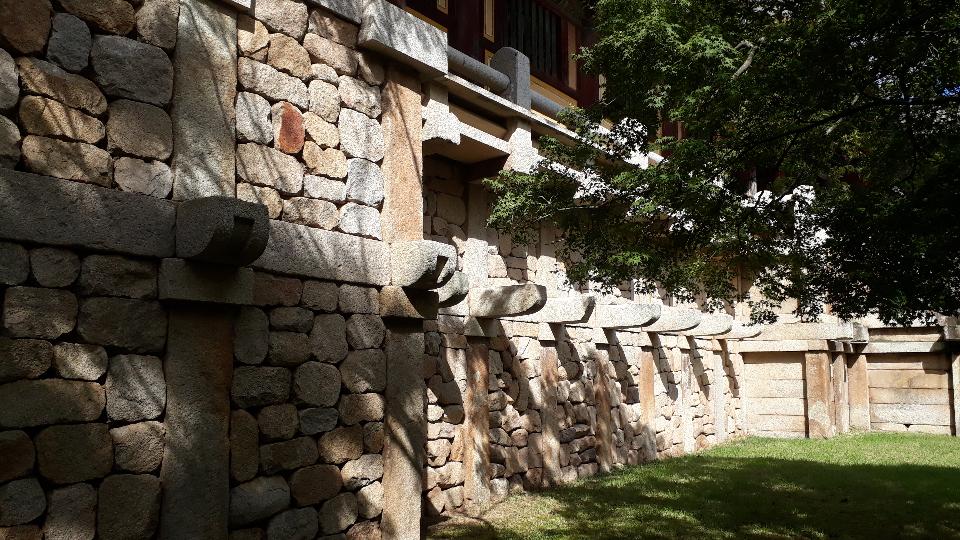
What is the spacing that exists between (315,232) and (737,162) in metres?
3.20

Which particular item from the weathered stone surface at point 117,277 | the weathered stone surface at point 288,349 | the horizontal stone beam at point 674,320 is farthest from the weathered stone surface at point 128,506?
the horizontal stone beam at point 674,320

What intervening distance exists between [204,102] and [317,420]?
1.95m

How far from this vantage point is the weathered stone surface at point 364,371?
5.04 m

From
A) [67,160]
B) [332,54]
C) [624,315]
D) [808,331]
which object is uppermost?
[332,54]

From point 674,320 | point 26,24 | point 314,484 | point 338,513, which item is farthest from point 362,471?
point 674,320

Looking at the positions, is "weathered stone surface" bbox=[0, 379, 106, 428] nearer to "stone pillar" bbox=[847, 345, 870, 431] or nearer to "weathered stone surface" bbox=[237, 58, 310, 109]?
"weathered stone surface" bbox=[237, 58, 310, 109]

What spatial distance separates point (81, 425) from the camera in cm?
357

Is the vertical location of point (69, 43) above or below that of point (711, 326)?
above

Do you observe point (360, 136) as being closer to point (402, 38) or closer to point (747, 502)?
point (402, 38)

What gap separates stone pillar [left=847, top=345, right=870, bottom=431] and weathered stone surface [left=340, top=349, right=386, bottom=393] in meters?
15.1

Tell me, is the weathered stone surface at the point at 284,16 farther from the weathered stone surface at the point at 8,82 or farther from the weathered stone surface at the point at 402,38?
the weathered stone surface at the point at 8,82

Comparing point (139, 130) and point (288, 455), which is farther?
point (288, 455)

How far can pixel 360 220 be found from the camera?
17.0 ft

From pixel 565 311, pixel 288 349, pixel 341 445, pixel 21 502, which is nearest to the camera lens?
pixel 21 502
